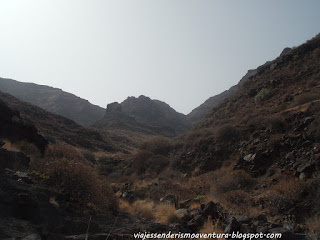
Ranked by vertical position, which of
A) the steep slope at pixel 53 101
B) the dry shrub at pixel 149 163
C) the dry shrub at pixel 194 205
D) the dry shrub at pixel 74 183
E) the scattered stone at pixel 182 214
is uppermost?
the steep slope at pixel 53 101

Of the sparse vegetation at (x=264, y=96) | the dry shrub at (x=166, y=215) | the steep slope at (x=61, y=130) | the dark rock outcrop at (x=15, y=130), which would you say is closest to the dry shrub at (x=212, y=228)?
the dry shrub at (x=166, y=215)

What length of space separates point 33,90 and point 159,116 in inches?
2764

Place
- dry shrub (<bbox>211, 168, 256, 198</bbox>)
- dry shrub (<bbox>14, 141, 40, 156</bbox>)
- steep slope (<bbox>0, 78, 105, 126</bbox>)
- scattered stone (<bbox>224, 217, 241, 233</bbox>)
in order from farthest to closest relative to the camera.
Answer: steep slope (<bbox>0, 78, 105, 126</bbox>) < dry shrub (<bbox>14, 141, 40, 156</bbox>) < dry shrub (<bbox>211, 168, 256, 198</bbox>) < scattered stone (<bbox>224, 217, 241, 233</bbox>)

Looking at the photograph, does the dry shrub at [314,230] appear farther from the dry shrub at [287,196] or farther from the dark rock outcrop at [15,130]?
the dark rock outcrop at [15,130]

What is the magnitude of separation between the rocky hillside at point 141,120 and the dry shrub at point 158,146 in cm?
4697

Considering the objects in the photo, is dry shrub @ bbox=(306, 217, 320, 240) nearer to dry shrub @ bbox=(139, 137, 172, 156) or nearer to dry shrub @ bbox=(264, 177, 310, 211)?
dry shrub @ bbox=(264, 177, 310, 211)

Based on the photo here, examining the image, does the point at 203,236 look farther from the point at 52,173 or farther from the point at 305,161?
the point at 305,161

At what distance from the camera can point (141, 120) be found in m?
95.6

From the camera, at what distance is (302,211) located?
17.8 ft

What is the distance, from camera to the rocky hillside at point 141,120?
7294 cm

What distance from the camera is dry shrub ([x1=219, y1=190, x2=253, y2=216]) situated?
6.38 meters

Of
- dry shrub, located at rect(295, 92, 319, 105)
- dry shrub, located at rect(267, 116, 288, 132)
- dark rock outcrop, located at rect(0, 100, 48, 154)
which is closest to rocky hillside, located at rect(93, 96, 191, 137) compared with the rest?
dark rock outcrop, located at rect(0, 100, 48, 154)

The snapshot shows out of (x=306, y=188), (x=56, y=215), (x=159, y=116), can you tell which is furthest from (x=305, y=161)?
(x=159, y=116)

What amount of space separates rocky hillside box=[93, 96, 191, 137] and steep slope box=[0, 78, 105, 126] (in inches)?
603
